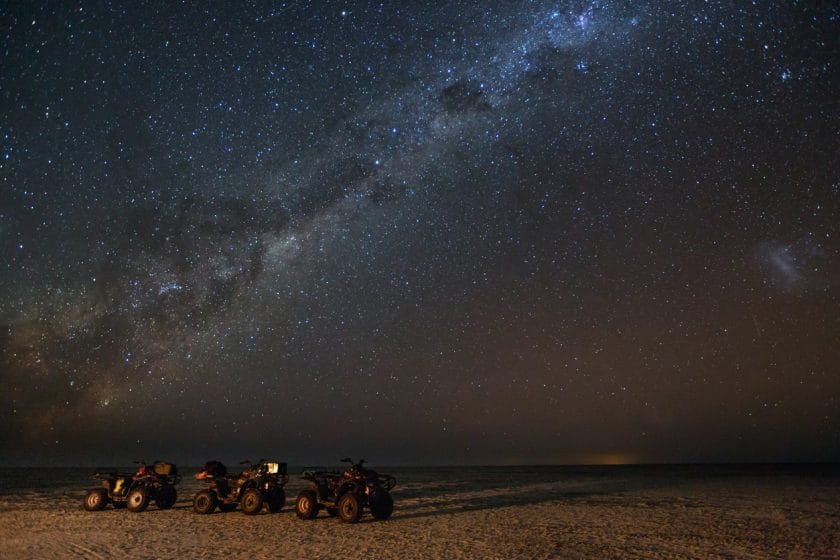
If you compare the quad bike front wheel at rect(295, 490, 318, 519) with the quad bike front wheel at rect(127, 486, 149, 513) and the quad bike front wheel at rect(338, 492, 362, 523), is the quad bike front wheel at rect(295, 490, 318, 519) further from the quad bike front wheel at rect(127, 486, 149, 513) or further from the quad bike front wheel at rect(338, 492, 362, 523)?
the quad bike front wheel at rect(127, 486, 149, 513)

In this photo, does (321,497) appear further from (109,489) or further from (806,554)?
(806,554)

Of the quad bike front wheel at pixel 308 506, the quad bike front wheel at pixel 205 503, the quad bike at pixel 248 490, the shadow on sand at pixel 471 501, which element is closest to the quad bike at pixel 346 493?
the quad bike front wheel at pixel 308 506

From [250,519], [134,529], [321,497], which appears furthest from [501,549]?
[134,529]

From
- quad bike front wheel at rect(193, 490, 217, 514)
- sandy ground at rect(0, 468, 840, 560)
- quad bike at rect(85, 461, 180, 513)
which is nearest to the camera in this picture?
sandy ground at rect(0, 468, 840, 560)

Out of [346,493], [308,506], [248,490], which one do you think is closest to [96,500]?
[248,490]

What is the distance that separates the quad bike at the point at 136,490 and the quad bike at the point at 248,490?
5.59ft

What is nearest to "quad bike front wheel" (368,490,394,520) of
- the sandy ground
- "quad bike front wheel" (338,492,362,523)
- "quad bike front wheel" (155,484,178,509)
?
the sandy ground

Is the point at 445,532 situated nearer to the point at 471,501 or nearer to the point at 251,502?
the point at 251,502

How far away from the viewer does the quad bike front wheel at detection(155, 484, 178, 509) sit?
2138cm

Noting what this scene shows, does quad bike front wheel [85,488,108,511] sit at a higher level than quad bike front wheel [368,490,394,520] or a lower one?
lower

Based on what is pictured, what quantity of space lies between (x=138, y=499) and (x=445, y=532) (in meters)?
10.5

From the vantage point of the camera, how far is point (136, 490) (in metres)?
21.0

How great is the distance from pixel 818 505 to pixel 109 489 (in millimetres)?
27710

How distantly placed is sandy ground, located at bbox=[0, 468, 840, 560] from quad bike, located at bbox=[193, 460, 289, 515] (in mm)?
440
